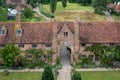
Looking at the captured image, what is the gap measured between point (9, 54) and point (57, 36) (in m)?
12.6

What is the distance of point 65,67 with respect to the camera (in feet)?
237

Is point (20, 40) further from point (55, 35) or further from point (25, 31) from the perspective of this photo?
point (55, 35)

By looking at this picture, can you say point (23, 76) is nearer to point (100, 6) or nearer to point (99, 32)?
point (99, 32)

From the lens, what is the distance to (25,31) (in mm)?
75062

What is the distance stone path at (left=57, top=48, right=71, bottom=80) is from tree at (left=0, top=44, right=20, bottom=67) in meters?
11.7

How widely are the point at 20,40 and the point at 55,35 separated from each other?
8826mm

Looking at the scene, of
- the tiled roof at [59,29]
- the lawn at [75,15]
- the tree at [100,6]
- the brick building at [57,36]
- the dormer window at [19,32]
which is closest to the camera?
the brick building at [57,36]

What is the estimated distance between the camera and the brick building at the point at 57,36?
7325 centimetres

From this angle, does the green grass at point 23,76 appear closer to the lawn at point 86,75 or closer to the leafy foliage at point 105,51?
the lawn at point 86,75

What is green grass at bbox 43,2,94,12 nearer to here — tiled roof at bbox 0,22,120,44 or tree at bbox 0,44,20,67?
tiled roof at bbox 0,22,120,44

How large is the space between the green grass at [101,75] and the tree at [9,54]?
17.0m

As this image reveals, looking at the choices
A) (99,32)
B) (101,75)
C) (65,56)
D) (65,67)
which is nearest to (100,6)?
(65,56)

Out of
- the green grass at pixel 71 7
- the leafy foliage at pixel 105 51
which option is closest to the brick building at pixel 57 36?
the leafy foliage at pixel 105 51

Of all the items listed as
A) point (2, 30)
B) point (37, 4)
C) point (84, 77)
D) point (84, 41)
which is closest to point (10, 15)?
point (37, 4)
